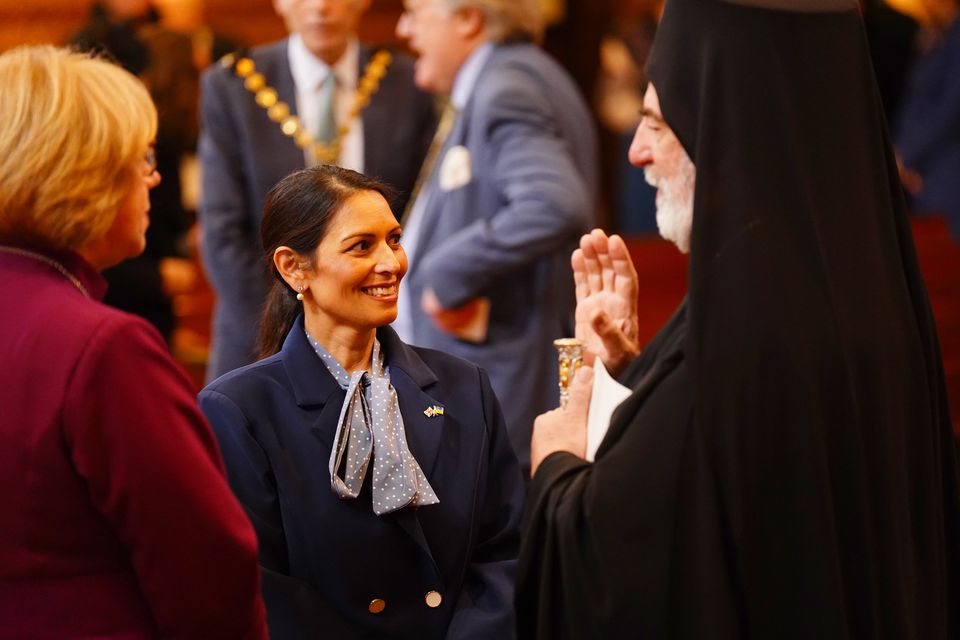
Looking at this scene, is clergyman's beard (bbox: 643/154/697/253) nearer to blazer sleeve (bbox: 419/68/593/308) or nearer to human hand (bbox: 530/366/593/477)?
human hand (bbox: 530/366/593/477)

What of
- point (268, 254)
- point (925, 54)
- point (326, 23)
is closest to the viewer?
point (268, 254)

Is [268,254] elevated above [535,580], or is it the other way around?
[268,254]

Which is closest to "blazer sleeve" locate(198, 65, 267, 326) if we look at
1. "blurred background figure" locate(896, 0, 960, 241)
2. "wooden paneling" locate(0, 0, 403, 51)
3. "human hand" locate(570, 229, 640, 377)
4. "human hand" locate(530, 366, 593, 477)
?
"human hand" locate(570, 229, 640, 377)

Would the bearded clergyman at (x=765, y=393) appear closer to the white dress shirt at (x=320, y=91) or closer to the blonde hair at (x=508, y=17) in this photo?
the blonde hair at (x=508, y=17)

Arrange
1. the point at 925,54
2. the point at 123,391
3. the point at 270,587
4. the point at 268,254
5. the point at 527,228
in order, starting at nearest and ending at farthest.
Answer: the point at 123,391
the point at 270,587
the point at 268,254
the point at 527,228
the point at 925,54

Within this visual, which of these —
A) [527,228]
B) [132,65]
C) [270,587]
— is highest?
[132,65]

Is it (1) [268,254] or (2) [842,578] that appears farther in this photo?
(1) [268,254]

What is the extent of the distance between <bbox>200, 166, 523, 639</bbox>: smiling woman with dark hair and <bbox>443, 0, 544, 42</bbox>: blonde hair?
182cm

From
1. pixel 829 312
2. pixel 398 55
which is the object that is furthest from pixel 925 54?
pixel 829 312

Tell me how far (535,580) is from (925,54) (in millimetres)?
6568

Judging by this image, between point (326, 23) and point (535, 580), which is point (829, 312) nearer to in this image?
point (535, 580)

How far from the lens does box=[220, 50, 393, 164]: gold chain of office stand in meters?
4.39

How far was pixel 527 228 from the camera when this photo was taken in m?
4.08

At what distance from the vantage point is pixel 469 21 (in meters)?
4.35
